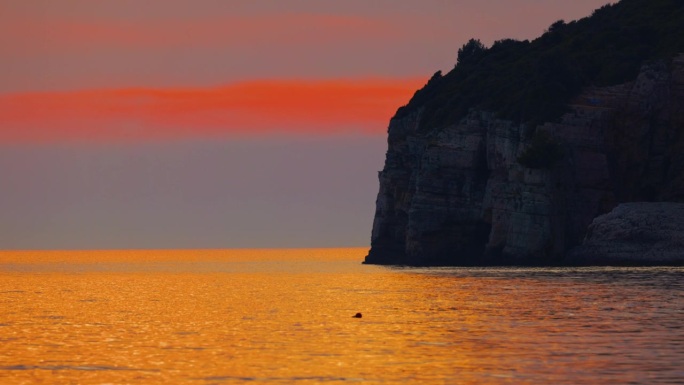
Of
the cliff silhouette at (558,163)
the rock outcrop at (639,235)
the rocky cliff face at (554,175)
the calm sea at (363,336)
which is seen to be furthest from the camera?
the rocky cliff face at (554,175)

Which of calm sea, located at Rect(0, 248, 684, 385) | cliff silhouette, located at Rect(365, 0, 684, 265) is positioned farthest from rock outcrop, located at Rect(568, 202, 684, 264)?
calm sea, located at Rect(0, 248, 684, 385)

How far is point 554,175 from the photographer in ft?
563

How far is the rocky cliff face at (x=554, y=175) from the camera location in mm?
171125

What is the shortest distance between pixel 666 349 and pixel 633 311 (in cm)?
2563

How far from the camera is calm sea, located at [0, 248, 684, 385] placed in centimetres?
4891

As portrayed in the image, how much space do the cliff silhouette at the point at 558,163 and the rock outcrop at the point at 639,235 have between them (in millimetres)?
289

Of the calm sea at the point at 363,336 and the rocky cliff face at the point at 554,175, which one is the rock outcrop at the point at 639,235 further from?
the calm sea at the point at 363,336

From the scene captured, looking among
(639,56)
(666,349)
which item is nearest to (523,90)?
(639,56)

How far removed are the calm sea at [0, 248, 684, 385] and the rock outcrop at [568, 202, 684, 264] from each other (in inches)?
1488

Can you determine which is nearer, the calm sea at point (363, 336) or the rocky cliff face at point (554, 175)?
the calm sea at point (363, 336)

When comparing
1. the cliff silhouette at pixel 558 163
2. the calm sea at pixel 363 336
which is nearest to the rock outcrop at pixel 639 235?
the cliff silhouette at pixel 558 163

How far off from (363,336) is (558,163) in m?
110

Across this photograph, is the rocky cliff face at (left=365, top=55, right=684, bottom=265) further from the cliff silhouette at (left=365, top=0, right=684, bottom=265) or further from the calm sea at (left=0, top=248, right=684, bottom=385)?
the calm sea at (left=0, top=248, right=684, bottom=385)

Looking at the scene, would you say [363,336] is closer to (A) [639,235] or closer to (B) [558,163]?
(A) [639,235]
